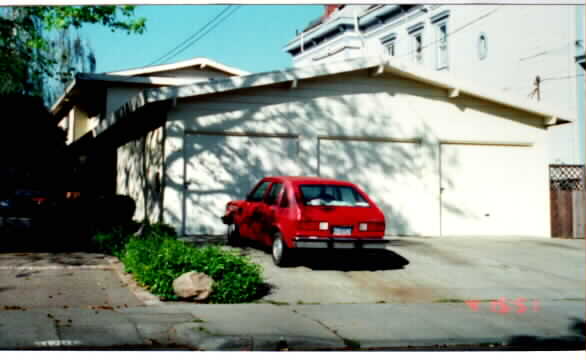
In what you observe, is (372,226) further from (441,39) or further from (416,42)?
(416,42)

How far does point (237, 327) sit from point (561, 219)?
1313 cm

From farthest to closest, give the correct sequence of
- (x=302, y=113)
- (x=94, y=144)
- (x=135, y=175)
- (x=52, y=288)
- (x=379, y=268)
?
1. (x=94, y=144)
2. (x=135, y=175)
3. (x=302, y=113)
4. (x=379, y=268)
5. (x=52, y=288)

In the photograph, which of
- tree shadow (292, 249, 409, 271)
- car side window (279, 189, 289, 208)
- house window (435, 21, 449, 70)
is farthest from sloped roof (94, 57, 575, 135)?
house window (435, 21, 449, 70)

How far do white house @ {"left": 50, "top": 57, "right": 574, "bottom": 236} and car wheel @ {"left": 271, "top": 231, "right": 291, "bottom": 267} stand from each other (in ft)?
13.8

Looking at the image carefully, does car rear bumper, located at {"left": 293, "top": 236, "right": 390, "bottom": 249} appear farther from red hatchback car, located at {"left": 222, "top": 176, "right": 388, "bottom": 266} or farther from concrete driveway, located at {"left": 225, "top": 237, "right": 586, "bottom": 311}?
concrete driveway, located at {"left": 225, "top": 237, "right": 586, "bottom": 311}

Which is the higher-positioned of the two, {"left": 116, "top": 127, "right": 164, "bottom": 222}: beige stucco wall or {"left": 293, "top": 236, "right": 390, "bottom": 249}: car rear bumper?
{"left": 116, "top": 127, "right": 164, "bottom": 222}: beige stucco wall

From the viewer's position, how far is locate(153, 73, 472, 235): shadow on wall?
1514 centimetres

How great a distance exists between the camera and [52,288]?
9.26 metres

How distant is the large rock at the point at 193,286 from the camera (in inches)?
336

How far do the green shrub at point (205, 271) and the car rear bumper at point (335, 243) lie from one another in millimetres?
1181

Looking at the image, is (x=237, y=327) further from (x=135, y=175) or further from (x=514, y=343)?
(x=135, y=175)

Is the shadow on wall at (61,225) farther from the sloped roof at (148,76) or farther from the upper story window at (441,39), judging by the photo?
the upper story window at (441,39)

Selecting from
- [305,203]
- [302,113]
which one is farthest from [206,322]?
[302,113]
